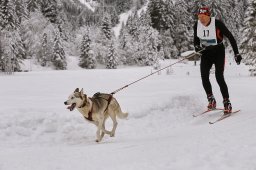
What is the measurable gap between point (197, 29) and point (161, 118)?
8.62 ft

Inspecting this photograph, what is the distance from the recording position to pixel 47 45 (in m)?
58.1

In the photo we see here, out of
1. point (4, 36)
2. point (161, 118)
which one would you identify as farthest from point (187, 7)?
point (161, 118)

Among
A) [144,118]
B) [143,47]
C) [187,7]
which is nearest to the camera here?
[144,118]

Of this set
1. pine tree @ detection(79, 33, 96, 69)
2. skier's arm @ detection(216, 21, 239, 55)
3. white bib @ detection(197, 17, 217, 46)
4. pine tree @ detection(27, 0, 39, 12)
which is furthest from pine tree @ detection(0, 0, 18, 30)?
skier's arm @ detection(216, 21, 239, 55)

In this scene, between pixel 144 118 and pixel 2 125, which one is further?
pixel 144 118

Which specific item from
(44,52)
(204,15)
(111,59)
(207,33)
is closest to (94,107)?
(207,33)

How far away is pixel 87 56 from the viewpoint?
60812mm

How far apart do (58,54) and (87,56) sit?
19.3 ft

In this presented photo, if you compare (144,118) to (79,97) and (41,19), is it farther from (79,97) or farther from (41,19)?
(41,19)

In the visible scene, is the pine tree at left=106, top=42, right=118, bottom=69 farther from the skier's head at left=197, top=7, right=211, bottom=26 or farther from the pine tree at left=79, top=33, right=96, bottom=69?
the skier's head at left=197, top=7, right=211, bottom=26

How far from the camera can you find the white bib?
785 centimetres

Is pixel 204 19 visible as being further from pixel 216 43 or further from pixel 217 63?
pixel 217 63

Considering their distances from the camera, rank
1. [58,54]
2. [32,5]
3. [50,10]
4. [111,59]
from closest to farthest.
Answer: [58,54], [111,59], [50,10], [32,5]

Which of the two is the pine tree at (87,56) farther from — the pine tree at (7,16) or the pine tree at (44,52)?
the pine tree at (7,16)
